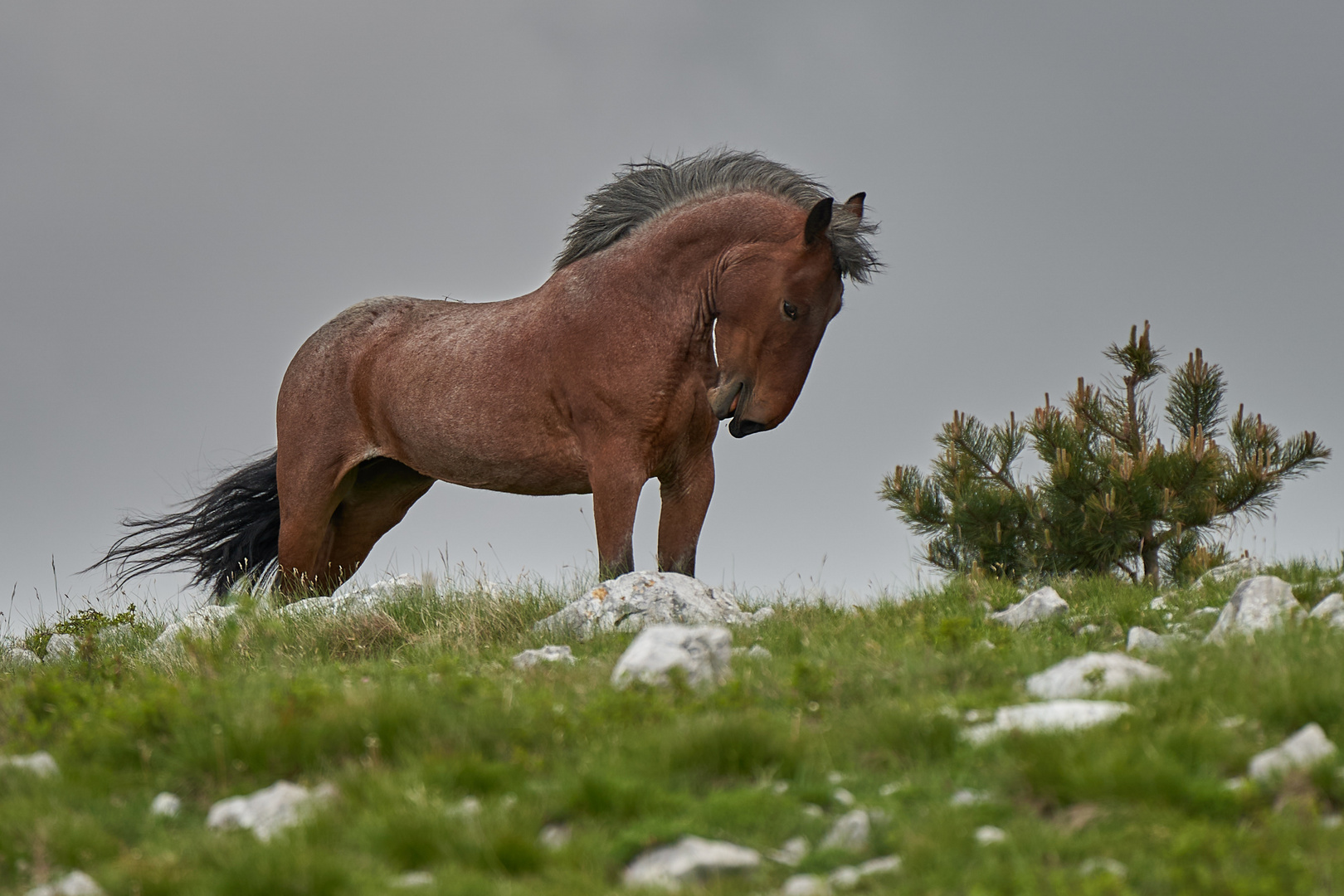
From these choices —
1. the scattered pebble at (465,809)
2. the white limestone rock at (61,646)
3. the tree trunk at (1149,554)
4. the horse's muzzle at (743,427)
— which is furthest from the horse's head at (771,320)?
the white limestone rock at (61,646)

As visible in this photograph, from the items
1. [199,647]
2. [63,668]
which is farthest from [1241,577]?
[63,668]

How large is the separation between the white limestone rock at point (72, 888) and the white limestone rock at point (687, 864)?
1513 millimetres

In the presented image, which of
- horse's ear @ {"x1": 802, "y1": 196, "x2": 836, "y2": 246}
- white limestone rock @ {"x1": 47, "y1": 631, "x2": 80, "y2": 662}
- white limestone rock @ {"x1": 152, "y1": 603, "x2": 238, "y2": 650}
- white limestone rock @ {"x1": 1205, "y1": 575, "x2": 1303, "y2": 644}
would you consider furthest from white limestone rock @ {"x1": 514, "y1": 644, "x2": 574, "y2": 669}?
white limestone rock @ {"x1": 47, "y1": 631, "x2": 80, "y2": 662}

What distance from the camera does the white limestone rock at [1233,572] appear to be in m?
7.86

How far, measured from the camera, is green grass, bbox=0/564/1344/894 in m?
3.18

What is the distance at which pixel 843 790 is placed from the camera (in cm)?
373

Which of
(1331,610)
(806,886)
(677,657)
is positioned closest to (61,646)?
(677,657)

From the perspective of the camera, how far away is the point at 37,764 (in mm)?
4344

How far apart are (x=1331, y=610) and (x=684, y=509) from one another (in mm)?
4409

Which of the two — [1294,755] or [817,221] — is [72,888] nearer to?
[1294,755]

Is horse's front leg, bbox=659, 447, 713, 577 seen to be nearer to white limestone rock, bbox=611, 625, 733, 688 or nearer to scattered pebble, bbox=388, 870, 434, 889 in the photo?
white limestone rock, bbox=611, 625, 733, 688

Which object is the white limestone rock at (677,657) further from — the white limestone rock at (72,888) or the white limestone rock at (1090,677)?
the white limestone rock at (72,888)

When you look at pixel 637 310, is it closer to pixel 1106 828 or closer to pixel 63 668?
pixel 63 668

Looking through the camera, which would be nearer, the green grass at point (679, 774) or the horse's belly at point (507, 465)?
the green grass at point (679, 774)
